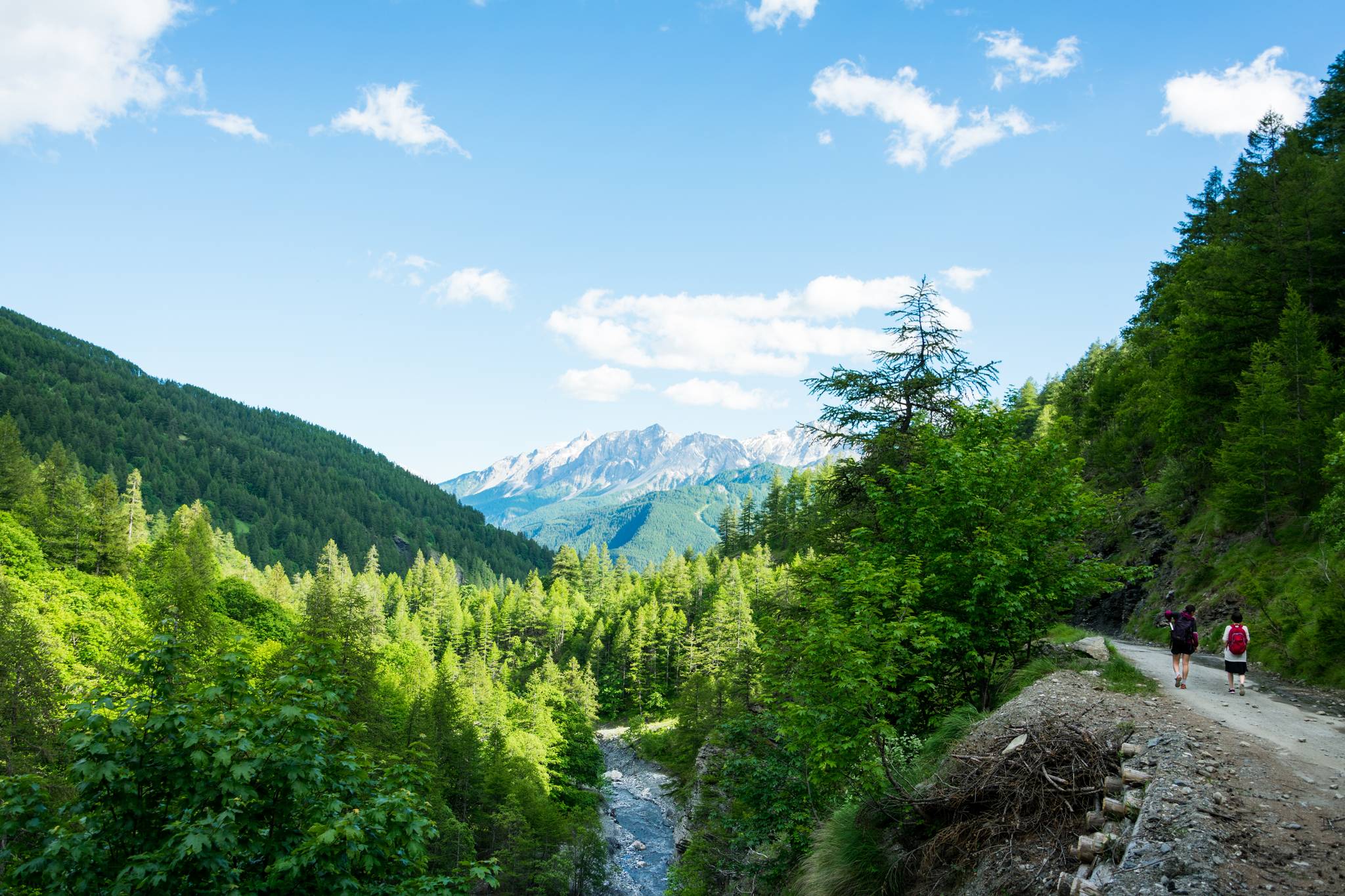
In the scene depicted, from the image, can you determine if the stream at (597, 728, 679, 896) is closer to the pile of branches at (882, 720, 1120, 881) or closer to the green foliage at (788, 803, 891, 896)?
the green foliage at (788, 803, 891, 896)

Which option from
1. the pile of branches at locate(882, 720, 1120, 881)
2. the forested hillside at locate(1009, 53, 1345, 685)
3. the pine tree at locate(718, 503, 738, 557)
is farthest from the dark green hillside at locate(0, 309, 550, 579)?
the pile of branches at locate(882, 720, 1120, 881)

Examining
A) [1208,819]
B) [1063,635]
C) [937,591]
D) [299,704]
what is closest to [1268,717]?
[937,591]

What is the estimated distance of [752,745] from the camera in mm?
25656

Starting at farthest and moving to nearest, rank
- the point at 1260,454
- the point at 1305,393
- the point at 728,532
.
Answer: the point at 728,532
the point at 1305,393
the point at 1260,454

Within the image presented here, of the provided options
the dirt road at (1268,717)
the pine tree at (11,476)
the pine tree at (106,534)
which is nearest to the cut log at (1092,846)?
the dirt road at (1268,717)

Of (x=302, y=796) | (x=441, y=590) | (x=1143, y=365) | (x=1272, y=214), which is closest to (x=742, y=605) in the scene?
(x=1143, y=365)

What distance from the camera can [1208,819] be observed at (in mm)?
6609

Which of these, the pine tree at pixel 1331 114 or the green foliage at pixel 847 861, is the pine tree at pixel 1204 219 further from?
the green foliage at pixel 847 861

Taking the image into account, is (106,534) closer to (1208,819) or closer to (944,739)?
(944,739)

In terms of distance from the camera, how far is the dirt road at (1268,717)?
888cm

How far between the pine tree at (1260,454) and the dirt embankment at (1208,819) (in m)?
17.0

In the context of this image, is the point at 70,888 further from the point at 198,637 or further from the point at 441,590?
the point at 441,590

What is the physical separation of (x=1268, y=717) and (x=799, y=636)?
319 inches

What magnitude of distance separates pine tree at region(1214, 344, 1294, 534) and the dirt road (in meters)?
10.9
